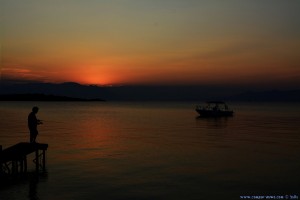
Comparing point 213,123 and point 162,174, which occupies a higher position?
point 162,174

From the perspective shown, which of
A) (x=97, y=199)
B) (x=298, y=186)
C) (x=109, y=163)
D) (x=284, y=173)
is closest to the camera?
(x=97, y=199)

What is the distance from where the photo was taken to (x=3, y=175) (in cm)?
2097

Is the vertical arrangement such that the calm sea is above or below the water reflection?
above

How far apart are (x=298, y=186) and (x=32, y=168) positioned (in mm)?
16491

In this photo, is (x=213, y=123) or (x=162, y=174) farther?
(x=213, y=123)

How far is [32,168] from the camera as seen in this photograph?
79.0 ft

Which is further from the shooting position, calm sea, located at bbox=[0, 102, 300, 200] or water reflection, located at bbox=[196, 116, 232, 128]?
water reflection, located at bbox=[196, 116, 232, 128]

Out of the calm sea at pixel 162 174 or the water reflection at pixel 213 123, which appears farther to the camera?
the water reflection at pixel 213 123

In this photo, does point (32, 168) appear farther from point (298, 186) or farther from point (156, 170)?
point (298, 186)

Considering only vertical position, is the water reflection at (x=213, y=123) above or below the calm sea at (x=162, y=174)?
below

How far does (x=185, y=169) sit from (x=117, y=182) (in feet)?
18.6

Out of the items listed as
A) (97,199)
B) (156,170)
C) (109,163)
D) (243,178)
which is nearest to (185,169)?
(156,170)

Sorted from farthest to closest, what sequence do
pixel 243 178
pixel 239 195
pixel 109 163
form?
pixel 109 163 < pixel 243 178 < pixel 239 195

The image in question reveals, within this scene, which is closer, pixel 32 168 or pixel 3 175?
pixel 3 175
